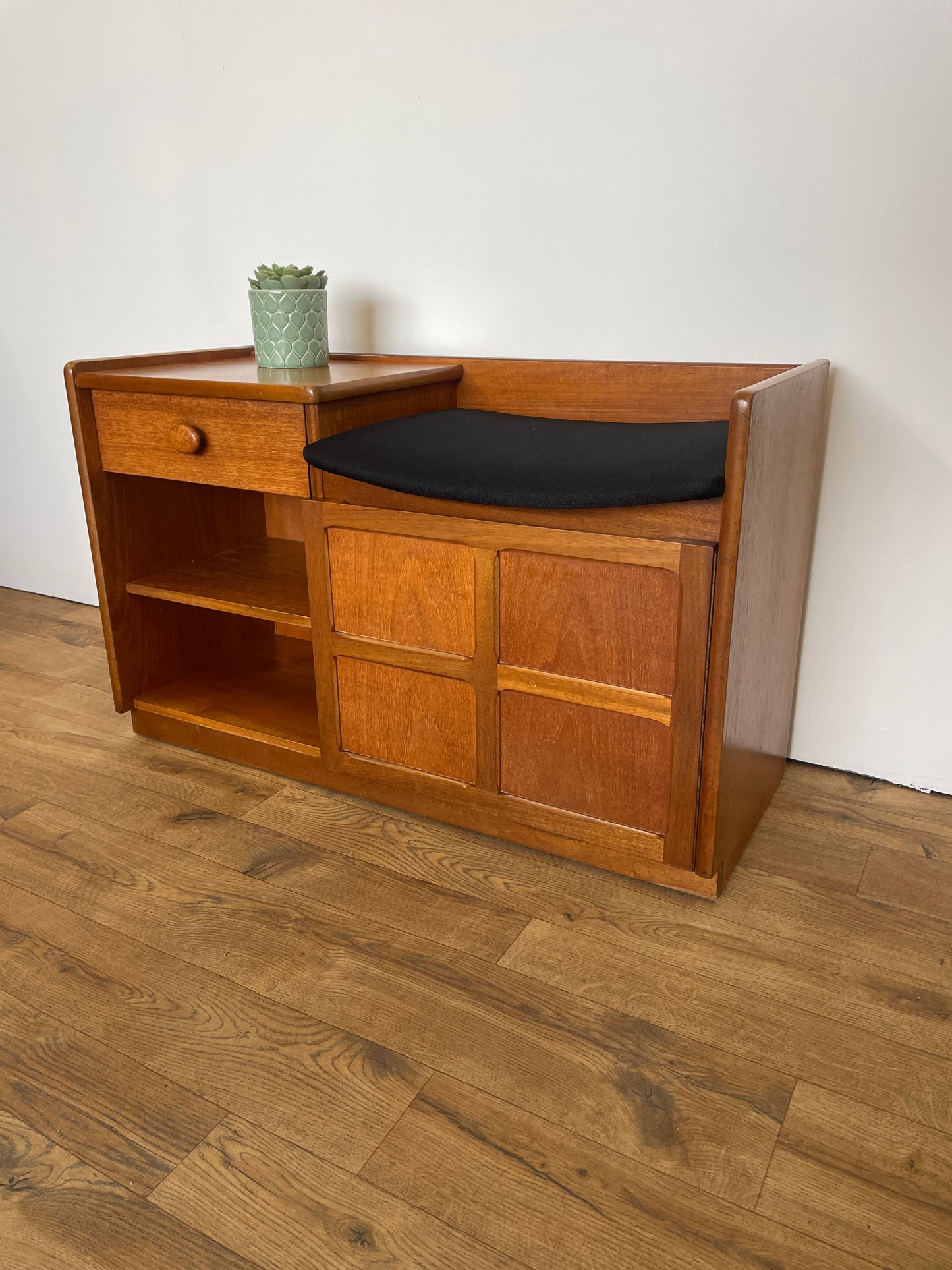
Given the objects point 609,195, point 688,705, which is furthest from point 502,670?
point 609,195

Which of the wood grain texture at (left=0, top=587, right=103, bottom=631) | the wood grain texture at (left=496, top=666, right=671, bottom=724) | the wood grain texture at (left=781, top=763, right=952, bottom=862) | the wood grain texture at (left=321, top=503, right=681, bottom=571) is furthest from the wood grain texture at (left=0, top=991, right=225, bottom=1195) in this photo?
the wood grain texture at (left=0, top=587, right=103, bottom=631)

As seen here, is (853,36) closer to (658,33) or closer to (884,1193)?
(658,33)

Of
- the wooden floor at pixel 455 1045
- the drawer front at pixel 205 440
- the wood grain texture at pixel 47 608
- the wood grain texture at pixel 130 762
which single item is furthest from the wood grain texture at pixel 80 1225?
the wood grain texture at pixel 47 608

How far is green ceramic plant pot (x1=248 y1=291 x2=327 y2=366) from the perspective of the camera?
58.3 inches

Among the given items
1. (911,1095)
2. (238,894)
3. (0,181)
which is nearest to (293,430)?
(238,894)

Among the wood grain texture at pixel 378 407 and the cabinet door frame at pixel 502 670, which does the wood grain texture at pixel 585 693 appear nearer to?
the cabinet door frame at pixel 502 670

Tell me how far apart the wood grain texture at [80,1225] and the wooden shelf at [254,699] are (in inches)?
27.6

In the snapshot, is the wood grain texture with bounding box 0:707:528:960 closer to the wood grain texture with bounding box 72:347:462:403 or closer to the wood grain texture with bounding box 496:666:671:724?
the wood grain texture with bounding box 496:666:671:724

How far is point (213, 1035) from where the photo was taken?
1.01 meters

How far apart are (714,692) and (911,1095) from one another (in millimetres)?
453

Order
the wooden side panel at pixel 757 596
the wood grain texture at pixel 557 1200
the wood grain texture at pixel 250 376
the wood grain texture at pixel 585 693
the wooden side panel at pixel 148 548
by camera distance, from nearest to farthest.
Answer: the wood grain texture at pixel 557 1200 < the wooden side panel at pixel 757 596 < the wood grain texture at pixel 585 693 < the wood grain texture at pixel 250 376 < the wooden side panel at pixel 148 548

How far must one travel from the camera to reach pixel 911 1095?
0.93 metres

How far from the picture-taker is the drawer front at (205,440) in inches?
51.7

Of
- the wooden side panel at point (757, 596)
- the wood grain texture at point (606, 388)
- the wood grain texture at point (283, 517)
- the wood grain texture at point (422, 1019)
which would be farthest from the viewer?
the wood grain texture at point (283, 517)
